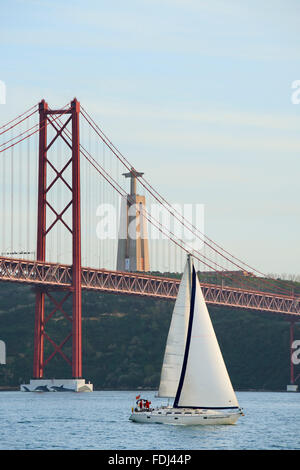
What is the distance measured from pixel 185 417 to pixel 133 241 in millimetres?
88299

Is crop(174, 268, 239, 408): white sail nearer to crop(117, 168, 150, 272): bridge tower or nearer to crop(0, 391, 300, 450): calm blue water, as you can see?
crop(0, 391, 300, 450): calm blue water

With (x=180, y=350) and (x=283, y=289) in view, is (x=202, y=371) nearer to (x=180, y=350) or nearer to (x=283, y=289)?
(x=180, y=350)

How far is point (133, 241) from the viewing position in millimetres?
147500

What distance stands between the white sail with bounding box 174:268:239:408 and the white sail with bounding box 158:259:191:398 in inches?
82.5

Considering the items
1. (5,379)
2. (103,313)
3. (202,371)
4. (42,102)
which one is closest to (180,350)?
(202,371)

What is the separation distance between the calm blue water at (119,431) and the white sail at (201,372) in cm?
145

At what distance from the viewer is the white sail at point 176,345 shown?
6159cm

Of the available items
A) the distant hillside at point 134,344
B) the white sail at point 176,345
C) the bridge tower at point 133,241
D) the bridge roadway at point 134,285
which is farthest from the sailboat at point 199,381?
the bridge tower at point 133,241

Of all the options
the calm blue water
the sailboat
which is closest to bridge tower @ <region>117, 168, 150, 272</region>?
the calm blue water

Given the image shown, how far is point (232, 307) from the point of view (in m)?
122

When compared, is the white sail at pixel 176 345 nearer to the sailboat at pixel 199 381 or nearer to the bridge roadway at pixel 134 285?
the sailboat at pixel 199 381

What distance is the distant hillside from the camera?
135 meters

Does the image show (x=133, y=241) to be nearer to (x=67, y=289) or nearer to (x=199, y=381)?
(x=67, y=289)

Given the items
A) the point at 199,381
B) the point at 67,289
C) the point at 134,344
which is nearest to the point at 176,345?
the point at 199,381
